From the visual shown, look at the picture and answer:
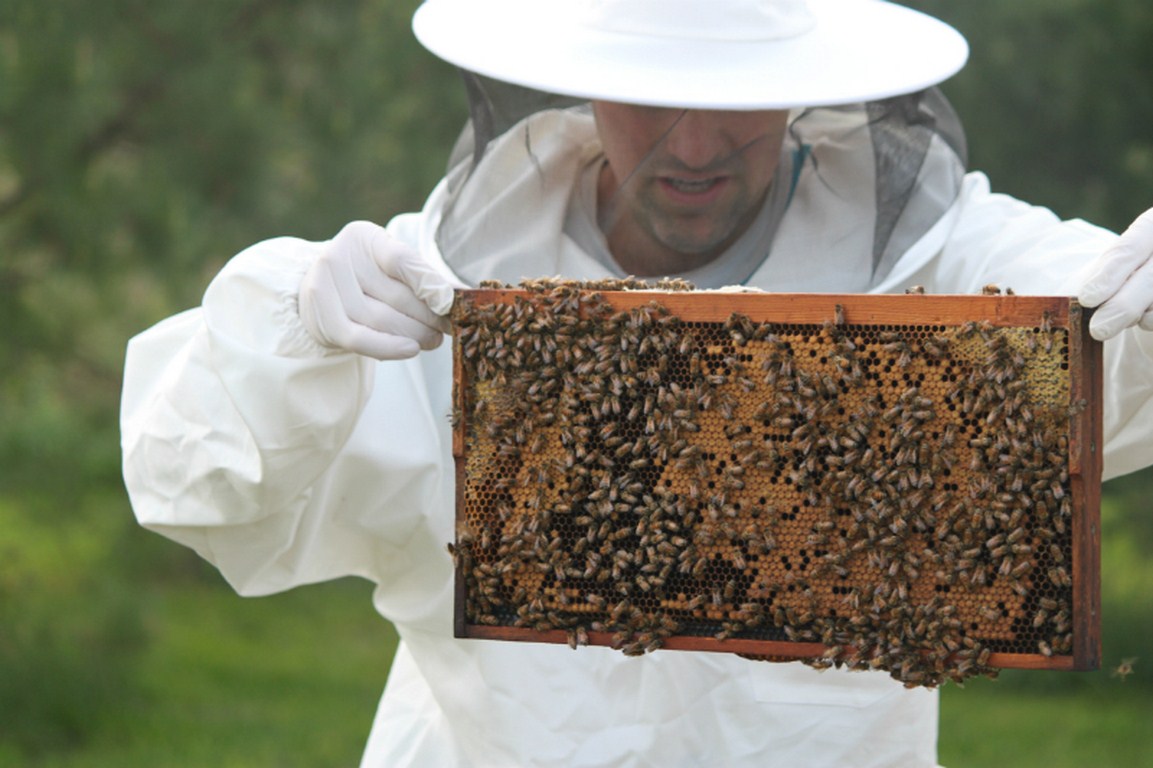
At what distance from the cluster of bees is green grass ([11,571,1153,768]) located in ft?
19.5

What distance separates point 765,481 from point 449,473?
38.6 inches

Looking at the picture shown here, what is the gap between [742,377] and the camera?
2.73 m

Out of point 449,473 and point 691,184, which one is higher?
point 691,184

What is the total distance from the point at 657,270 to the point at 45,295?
473cm

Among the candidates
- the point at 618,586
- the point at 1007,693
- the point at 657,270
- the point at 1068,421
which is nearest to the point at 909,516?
the point at 1068,421

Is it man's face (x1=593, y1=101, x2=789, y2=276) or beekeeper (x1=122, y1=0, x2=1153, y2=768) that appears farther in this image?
man's face (x1=593, y1=101, x2=789, y2=276)

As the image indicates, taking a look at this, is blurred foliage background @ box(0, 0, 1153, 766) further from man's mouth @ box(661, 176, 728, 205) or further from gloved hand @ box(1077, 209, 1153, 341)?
gloved hand @ box(1077, 209, 1153, 341)

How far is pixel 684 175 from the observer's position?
3.41 metres

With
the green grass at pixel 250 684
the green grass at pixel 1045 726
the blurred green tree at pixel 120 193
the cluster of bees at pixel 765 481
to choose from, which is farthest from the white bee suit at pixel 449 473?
the green grass at pixel 250 684

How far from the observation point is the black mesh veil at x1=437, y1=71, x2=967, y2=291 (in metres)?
3.47

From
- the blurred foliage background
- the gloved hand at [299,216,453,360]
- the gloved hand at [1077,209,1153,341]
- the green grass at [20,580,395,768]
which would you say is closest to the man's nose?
the gloved hand at [299,216,453,360]

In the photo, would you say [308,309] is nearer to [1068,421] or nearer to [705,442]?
[705,442]

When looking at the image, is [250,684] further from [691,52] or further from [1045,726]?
[691,52]

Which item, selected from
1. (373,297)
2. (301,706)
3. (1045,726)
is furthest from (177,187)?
(1045,726)
